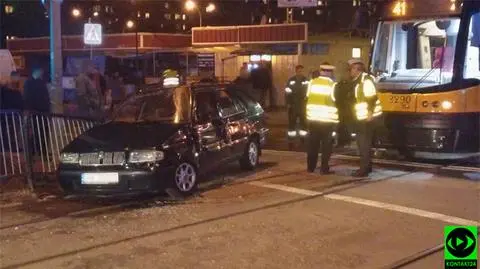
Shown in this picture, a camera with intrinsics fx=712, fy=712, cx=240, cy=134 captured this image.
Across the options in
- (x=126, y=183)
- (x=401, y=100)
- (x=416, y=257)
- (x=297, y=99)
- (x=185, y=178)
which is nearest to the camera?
(x=416, y=257)

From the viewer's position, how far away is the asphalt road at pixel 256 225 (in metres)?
6.64

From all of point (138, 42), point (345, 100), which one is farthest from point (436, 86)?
point (138, 42)

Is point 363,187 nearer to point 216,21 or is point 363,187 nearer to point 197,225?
point 197,225

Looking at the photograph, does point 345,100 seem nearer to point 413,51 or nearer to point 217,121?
point 217,121

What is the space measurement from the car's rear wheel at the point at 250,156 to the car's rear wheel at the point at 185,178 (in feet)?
6.45

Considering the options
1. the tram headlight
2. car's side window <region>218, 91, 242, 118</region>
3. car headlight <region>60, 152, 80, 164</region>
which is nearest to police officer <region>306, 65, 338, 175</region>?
car's side window <region>218, 91, 242, 118</region>

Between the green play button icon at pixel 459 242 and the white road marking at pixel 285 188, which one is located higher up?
the green play button icon at pixel 459 242

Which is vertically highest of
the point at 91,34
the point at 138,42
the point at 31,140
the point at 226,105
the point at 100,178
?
the point at 91,34

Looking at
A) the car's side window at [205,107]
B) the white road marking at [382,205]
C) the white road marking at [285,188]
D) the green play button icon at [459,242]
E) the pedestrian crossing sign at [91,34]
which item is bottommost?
the white road marking at [285,188]

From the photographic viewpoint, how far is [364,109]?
1077cm

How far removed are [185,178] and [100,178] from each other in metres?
1.18

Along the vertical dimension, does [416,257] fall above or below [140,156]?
below

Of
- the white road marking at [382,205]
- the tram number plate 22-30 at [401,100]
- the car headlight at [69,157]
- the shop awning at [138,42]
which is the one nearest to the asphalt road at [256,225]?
the white road marking at [382,205]

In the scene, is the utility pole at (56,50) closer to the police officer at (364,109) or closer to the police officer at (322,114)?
the police officer at (322,114)
